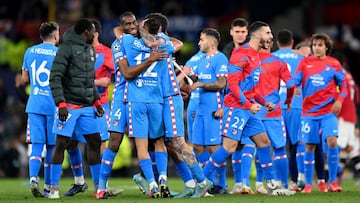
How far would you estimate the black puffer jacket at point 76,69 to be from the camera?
52.0ft

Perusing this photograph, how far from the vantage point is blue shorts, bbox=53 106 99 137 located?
15.9m

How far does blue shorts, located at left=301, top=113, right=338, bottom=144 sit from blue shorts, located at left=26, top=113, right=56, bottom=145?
3.97 m

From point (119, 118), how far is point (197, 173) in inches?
49.4

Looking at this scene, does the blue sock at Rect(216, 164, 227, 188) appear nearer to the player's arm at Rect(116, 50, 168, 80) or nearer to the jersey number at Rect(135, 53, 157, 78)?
the jersey number at Rect(135, 53, 157, 78)

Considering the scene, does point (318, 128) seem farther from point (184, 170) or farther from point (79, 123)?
point (79, 123)

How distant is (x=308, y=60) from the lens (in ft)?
60.1

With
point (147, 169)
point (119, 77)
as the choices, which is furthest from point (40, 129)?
point (147, 169)

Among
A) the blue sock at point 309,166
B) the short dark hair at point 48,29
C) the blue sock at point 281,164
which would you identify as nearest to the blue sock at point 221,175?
the blue sock at point 281,164

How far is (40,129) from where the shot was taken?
1689 cm

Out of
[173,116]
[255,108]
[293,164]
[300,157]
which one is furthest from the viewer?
[293,164]

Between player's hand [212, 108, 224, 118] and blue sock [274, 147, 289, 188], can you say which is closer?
blue sock [274, 147, 289, 188]

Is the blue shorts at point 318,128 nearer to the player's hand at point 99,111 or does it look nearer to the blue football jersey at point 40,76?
the player's hand at point 99,111

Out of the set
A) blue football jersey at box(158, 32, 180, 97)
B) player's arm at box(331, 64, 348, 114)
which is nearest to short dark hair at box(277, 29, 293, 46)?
player's arm at box(331, 64, 348, 114)

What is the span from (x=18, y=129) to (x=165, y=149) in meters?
13.7
